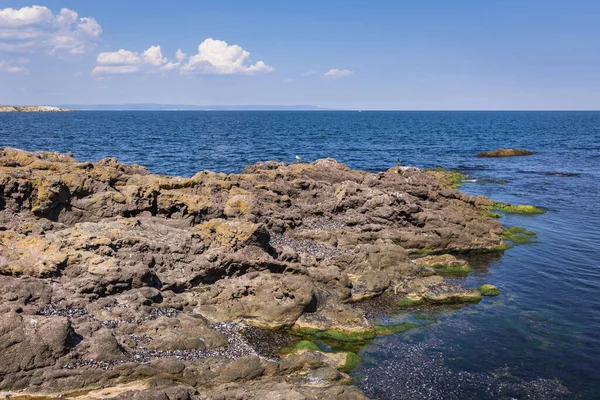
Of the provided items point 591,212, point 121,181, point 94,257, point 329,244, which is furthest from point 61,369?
point 591,212

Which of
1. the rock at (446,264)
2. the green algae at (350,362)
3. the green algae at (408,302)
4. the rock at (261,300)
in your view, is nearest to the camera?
the green algae at (350,362)

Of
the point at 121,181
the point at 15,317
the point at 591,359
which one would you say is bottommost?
the point at 591,359

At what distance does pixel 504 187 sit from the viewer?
192 ft

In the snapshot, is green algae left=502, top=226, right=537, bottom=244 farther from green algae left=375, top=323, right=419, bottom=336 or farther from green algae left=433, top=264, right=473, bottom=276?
green algae left=375, top=323, right=419, bottom=336

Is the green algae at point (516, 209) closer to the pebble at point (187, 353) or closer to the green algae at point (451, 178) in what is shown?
the green algae at point (451, 178)

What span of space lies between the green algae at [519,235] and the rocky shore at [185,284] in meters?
2.76

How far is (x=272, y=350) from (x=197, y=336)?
3.05m

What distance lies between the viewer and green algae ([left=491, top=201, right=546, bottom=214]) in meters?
45.7

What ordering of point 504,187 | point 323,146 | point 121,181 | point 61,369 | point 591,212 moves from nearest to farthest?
point 61,369, point 121,181, point 591,212, point 504,187, point 323,146

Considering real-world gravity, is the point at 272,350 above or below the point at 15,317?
below

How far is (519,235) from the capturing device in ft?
123

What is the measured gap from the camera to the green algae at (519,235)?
119 feet

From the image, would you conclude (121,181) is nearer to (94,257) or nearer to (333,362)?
(94,257)

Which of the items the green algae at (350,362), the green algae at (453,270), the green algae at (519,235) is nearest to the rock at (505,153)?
the green algae at (519,235)
